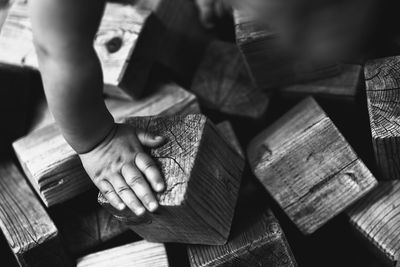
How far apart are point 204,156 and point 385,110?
1.58 ft

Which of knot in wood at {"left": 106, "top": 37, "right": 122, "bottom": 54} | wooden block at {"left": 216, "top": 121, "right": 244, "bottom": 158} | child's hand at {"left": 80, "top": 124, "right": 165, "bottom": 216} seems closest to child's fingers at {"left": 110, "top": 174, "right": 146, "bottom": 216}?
child's hand at {"left": 80, "top": 124, "right": 165, "bottom": 216}

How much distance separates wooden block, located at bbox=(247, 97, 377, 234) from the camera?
1.43m

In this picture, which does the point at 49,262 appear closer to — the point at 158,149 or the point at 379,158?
the point at 158,149

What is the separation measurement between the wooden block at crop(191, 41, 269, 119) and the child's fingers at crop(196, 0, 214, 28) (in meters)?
0.20

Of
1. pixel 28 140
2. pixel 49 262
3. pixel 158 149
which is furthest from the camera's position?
pixel 28 140

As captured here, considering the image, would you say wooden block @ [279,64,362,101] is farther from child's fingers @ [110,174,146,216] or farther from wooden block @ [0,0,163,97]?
child's fingers @ [110,174,146,216]

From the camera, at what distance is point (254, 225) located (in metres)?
1.45

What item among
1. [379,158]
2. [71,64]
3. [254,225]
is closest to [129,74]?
[71,64]

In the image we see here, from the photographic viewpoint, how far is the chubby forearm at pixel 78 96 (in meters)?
1.38

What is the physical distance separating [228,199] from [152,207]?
0.74ft

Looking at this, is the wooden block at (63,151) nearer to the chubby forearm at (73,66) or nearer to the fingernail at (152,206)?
the chubby forearm at (73,66)

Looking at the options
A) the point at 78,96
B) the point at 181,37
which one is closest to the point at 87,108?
the point at 78,96

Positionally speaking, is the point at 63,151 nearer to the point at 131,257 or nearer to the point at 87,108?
the point at 87,108

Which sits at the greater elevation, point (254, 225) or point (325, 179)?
point (325, 179)
